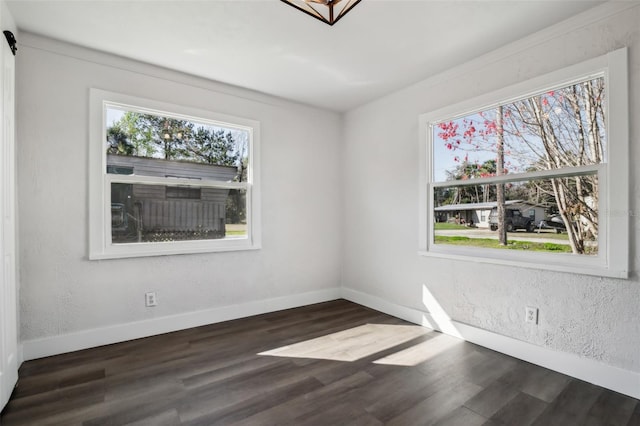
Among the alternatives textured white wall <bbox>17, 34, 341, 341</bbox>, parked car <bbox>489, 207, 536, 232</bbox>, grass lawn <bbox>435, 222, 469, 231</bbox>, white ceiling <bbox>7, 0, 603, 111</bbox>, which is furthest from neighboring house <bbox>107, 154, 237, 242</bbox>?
parked car <bbox>489, 207, 536, 232</bbox>

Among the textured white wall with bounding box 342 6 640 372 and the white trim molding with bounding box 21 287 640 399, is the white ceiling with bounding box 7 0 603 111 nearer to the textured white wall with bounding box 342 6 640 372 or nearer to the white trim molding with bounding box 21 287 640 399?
the textured white wall with bounding box 342 6 640 372

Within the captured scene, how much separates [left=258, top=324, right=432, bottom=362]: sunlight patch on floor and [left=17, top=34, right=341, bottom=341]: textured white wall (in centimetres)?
108

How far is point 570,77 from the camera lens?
2.32 metres

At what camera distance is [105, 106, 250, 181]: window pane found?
2.94 m

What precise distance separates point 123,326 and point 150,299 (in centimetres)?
31

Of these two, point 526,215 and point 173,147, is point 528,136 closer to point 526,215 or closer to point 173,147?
point 526,215

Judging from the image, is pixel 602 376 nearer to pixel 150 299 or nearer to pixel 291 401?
pixel 291 401

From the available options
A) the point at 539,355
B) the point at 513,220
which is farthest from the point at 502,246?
the point at 539,355

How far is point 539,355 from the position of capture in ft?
7.99

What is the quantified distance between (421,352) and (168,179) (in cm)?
289

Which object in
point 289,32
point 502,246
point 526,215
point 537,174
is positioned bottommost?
point 502,246

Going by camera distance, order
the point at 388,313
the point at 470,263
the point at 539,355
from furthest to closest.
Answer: the point at 388,313 → the point at 470,263 → the point at 539,355

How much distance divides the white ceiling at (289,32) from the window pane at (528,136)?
1.82 feet

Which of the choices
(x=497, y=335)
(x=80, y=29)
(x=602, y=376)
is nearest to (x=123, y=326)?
(x=80, y=29)
